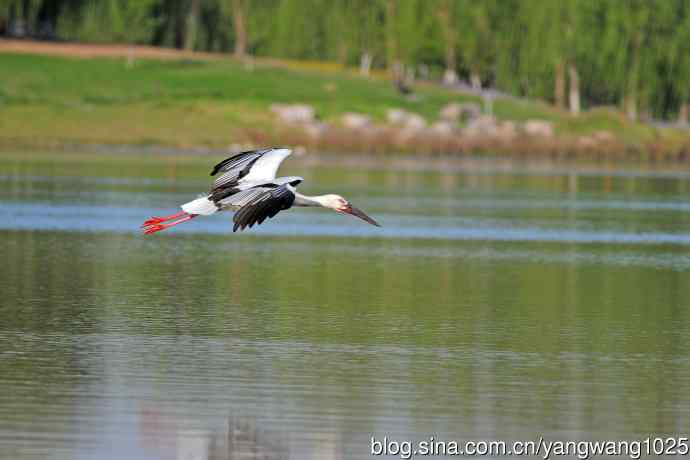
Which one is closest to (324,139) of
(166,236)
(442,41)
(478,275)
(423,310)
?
(442,41)

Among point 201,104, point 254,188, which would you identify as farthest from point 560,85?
point 254,188

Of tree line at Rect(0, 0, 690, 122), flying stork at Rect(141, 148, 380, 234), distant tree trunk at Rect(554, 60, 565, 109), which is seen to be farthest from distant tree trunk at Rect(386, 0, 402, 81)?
flying stork at Rect(141, 148, 380, 234)

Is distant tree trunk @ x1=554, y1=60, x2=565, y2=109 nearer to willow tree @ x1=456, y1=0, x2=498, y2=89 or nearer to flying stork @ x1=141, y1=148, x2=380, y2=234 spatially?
willow tree @ x1=456, y1=0, x2=498, y2=89

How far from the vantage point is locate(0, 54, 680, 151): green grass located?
249 feet

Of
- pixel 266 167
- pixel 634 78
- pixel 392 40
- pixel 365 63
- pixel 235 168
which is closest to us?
pixel 266 167

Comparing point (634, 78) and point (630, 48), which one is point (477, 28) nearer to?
point (630, 48)

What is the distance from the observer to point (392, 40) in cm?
9656

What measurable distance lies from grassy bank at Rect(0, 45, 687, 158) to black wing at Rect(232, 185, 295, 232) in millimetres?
55677

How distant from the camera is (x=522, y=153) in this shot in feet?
274

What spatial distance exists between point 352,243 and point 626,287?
8.69 meters

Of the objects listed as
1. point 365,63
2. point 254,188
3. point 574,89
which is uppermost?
point 365,63

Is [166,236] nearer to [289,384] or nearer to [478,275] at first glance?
[478,275]

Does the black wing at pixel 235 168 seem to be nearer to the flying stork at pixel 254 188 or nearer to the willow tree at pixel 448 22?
the flying stork at pixel 254 188

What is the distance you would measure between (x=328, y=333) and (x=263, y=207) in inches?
143
